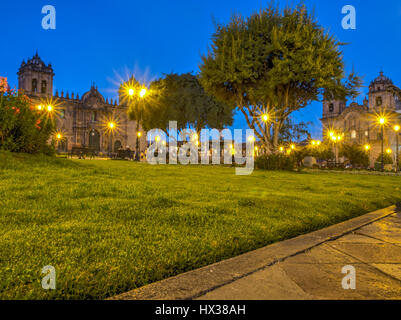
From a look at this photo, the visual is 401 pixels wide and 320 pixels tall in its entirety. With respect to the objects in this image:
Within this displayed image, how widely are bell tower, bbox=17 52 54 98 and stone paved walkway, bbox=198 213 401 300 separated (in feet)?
187

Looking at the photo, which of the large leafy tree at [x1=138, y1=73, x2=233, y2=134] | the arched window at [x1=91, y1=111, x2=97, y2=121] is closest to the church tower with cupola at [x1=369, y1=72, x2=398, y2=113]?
the large leafy tree at [x1=138, y1=73, x2=233, y2=134]

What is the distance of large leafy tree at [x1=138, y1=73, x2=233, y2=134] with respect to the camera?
103 ft

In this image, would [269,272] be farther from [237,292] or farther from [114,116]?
[114,116]

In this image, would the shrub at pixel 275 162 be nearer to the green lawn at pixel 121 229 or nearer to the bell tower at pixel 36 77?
the green lawn at pixel 121 229

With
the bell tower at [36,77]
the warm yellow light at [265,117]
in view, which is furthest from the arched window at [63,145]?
the warm yellow light at [265,117]

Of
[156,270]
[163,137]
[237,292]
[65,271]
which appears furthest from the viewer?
[163,137]

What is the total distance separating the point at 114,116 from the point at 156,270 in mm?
58254

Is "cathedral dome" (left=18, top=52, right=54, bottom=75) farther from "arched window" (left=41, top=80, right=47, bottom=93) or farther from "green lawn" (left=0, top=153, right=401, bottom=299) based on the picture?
"green lawn" (left=0, top=153, right=401, bottom=299)

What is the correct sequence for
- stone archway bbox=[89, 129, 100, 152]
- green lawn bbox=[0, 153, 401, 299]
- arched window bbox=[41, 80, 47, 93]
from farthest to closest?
stone archway bbox=[89, 129, 100, 152], arched window bbox=[41, 80, 47, 93], green lawn bbox=[0, 153, 401, 299]

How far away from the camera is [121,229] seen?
3.12 metres

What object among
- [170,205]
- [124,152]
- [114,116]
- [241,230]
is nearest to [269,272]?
[241,230]

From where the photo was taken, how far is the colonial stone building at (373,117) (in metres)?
55.0
